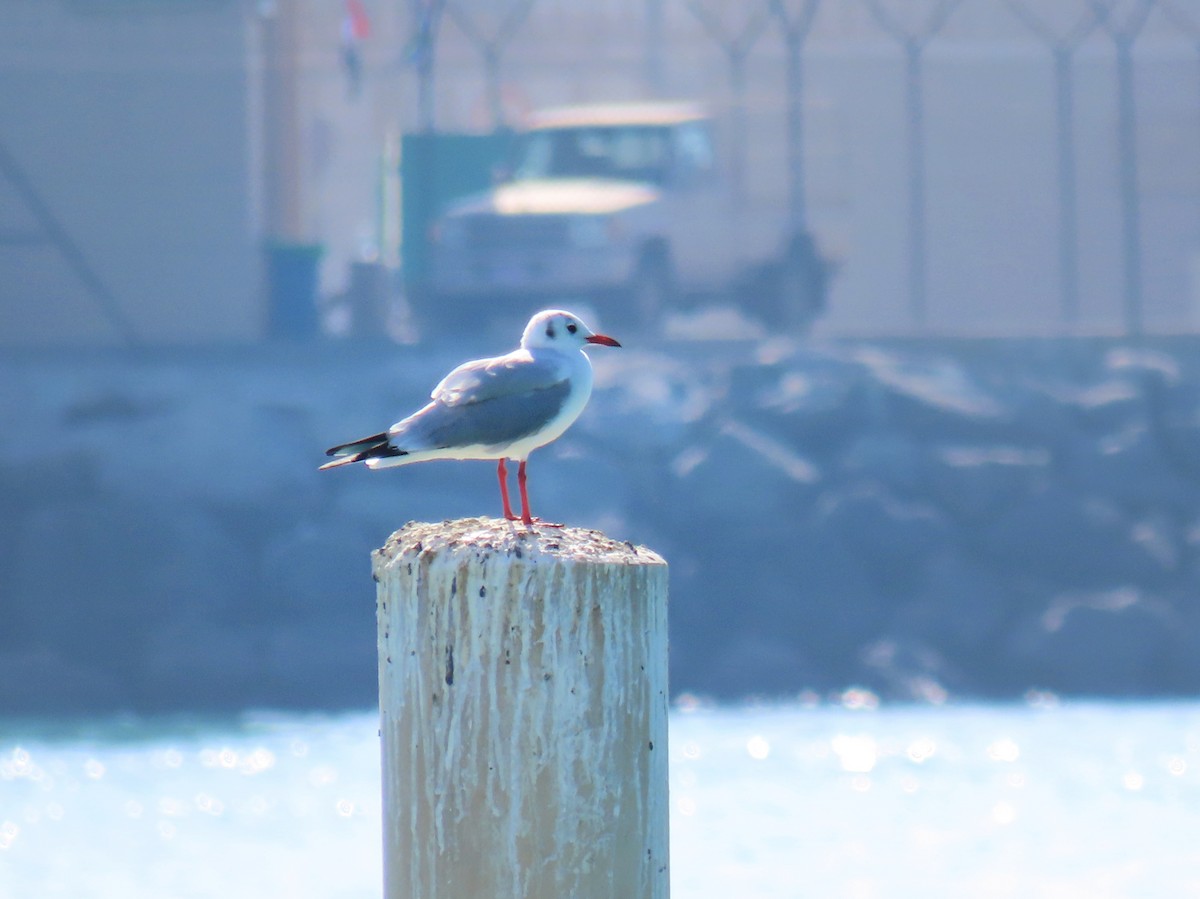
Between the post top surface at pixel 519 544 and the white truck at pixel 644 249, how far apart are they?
13.0 m

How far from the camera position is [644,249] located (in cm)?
1579

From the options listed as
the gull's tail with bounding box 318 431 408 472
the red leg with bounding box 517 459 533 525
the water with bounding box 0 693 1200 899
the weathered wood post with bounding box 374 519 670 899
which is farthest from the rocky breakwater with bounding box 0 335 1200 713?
the weathered wood post with bounding box 374 519 670 899

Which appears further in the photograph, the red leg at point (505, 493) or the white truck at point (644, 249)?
the white truck at point (644, 249)

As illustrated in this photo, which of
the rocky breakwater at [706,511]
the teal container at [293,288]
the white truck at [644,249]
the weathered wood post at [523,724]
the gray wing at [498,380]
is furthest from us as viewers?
the white truck at [644,249]

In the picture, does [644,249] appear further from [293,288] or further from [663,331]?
[293,288]

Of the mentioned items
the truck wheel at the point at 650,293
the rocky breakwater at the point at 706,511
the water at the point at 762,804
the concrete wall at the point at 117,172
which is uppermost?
the concrete wall at the point at 117,172

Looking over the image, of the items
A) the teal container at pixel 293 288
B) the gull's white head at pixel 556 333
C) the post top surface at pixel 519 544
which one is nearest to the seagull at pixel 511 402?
the gull's white head at pixel 556 333

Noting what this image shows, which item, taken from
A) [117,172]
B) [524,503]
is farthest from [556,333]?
[117,172]

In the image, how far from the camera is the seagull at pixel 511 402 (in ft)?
10.7

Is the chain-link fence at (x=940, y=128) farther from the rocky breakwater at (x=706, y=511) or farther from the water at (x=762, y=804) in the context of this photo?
the water at (x=762, y=804)

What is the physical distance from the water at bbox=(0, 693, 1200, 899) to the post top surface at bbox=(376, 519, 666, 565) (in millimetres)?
4895

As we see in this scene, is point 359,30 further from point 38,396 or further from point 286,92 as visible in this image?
point 38,396

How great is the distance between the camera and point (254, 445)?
43.9 ft

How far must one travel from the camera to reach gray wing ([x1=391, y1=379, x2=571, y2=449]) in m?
3.25
